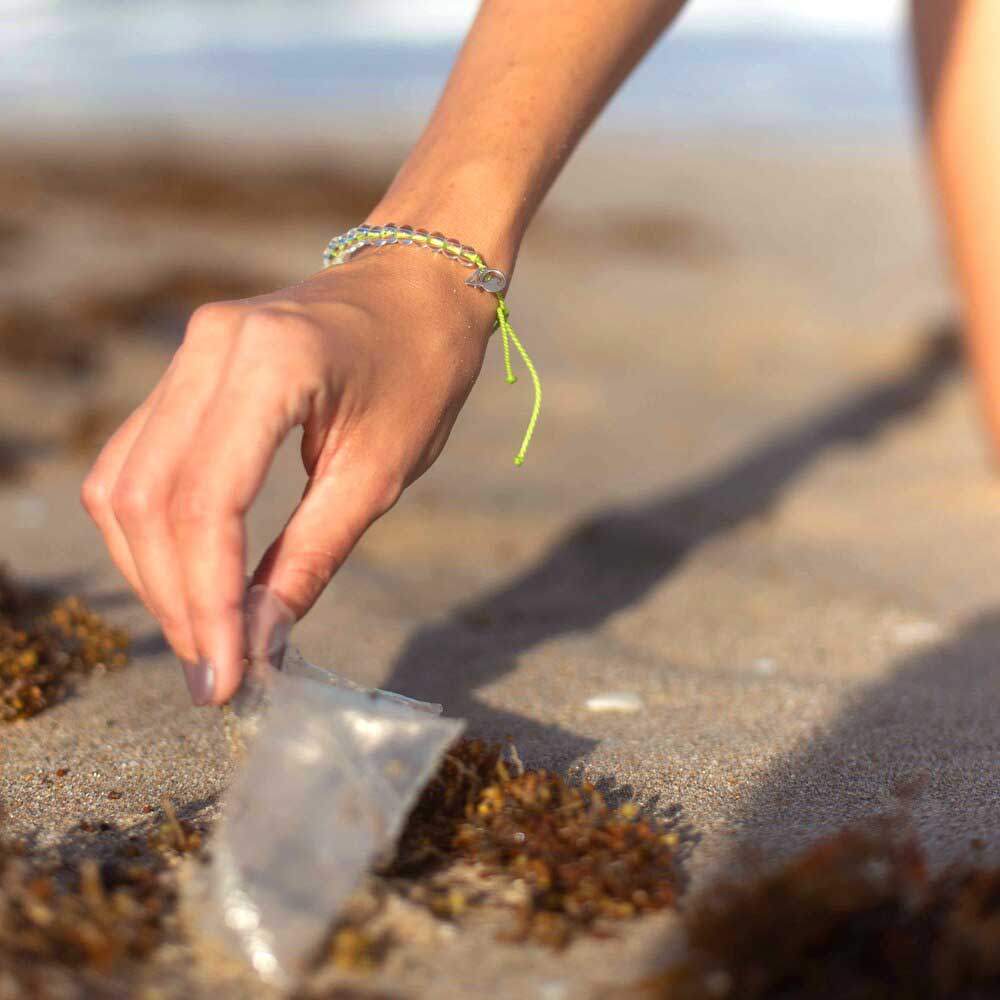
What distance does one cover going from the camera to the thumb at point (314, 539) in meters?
1.68

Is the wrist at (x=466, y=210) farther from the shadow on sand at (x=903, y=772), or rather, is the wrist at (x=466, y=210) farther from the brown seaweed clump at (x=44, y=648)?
the brown seaweed clump at (x=44, y=648)

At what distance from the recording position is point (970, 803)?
1.92 metres

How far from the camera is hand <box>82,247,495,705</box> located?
1.50 meters

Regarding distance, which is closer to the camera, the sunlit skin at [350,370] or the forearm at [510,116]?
the sunlit skin at [350,370]

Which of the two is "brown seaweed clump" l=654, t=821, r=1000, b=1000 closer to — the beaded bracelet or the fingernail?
the fingernail

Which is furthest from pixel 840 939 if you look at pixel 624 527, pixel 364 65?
pixel 364 65

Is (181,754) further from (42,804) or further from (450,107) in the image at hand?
(450,107)

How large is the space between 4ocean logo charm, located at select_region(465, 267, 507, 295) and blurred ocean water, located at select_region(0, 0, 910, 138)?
475 inches

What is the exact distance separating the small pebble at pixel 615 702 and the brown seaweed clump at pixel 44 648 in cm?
107

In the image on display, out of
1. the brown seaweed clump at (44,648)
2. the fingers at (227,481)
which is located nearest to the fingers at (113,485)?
the fingers at (227,481)

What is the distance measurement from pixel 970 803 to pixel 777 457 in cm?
334

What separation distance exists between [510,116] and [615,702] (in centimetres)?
127

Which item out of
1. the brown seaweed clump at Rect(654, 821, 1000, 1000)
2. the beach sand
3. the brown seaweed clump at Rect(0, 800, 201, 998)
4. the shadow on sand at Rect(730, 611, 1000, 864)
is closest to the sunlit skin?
the brown seaweed clump at Rect(0, 800, 201, 998)

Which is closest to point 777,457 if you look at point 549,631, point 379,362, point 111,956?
point 549,631
